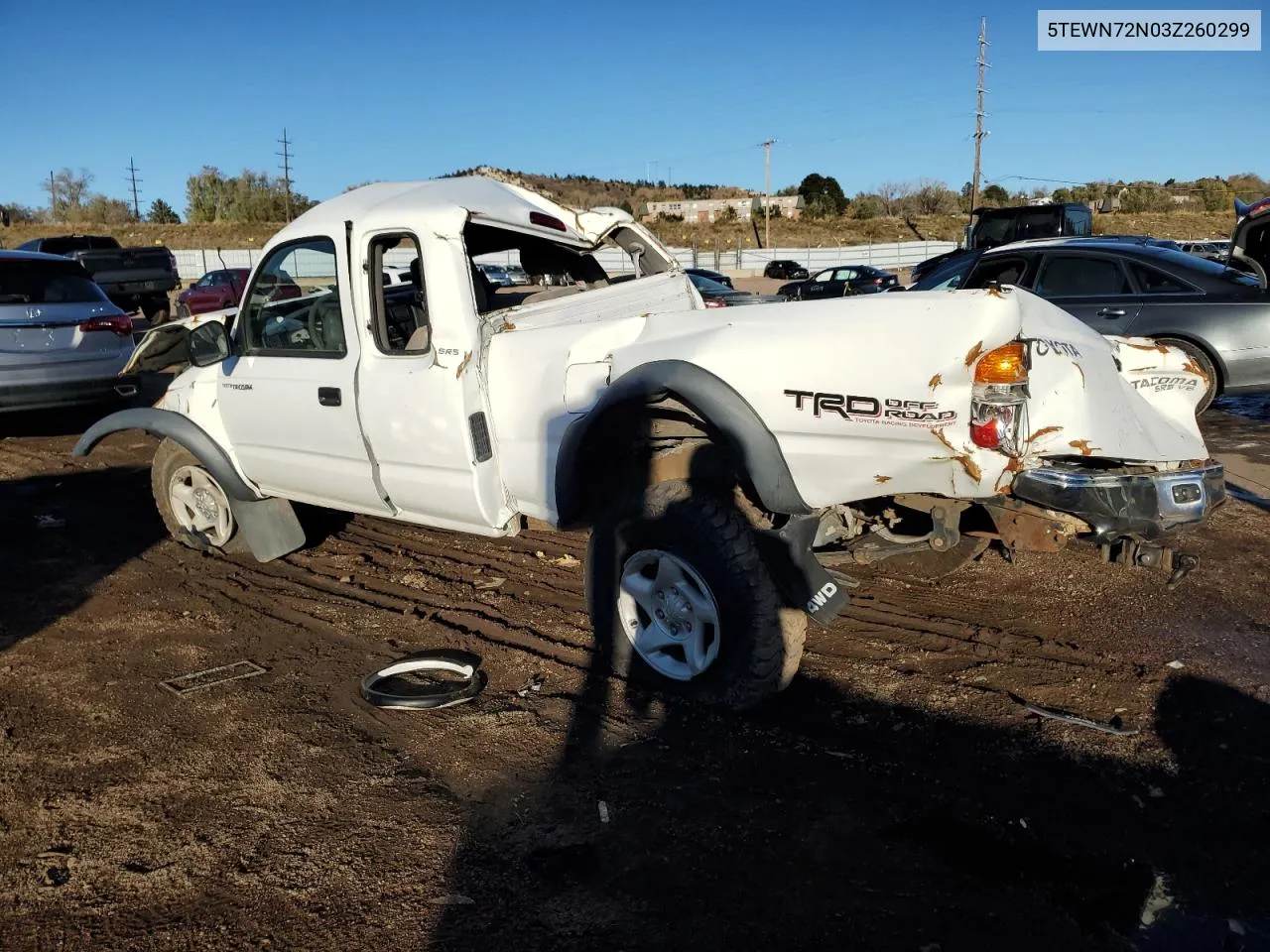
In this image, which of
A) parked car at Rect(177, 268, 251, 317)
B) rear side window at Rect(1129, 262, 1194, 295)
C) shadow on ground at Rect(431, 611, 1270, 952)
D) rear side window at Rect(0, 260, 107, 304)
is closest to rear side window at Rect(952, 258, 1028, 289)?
rear side window at Rect(1129, 262, 1194, 295)

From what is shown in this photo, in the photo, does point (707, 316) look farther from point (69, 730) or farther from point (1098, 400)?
point (69, 730)

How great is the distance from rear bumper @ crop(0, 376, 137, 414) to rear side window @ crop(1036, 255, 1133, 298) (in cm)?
866

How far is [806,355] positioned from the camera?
10.2ft

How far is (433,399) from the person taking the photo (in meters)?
4.01

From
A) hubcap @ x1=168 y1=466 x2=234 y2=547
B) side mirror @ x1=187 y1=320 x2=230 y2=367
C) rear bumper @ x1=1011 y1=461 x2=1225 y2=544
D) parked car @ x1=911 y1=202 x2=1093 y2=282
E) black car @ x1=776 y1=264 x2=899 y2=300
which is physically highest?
parked car @ x1=911 y1=202 x2=1093 y2=282

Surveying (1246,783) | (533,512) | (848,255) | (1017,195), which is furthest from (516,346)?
(1017,195)

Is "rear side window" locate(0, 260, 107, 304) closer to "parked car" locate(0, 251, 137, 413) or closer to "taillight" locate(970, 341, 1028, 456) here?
"parked car" locate(0, 251, 137, 413)

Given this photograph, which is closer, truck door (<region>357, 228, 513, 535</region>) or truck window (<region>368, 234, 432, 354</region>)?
truck door (<region>357, 228, 513, 535</region>)

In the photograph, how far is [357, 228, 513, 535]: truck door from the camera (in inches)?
156

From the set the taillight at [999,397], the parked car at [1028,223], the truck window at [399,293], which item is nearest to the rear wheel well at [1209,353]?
the taillight at [999,397]

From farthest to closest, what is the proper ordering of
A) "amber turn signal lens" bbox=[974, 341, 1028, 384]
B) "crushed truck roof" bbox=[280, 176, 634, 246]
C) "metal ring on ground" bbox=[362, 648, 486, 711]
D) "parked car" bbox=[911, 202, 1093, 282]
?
"parked car" bbox=[911, 202, 1093, 282]
"crushed truck roof" bbox=[280, 176, 634, 246]
"metal ring on ground" bbox=[362, 648, 486, 711]
"amber turn signal lens" bbox=[974, 341, 1028, 384]

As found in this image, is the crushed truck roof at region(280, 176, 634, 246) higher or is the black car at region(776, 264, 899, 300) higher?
the black car at region(776, 264, 899, 300)

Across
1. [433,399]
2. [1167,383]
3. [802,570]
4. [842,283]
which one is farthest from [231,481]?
[842,283]

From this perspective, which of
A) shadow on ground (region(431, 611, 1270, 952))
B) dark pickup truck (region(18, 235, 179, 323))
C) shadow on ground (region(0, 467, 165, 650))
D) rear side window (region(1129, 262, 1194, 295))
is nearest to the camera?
shadow on ground (region(431, 611, 1270, 952))
